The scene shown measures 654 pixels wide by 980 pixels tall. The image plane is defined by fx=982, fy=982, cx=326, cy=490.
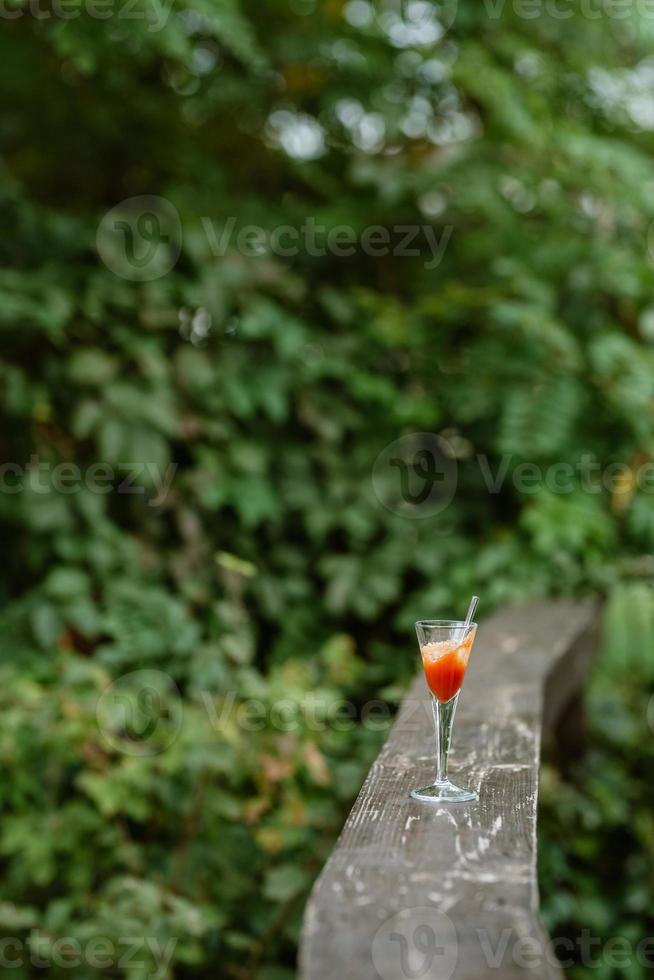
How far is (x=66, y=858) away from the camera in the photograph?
2.69 metres

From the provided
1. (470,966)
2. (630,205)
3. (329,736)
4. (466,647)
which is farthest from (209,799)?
(630,205)

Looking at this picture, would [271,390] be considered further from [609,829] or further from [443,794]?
[443,794]

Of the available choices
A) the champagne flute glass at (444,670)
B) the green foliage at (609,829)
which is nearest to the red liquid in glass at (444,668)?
the champagne flute glass at (444,670)

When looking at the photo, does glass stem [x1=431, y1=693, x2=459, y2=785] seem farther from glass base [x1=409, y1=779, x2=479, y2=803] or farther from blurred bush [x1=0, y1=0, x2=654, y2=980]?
blurred bush [x1=0, y1=0, x2=654, y2=980]

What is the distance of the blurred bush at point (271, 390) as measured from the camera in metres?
2.67

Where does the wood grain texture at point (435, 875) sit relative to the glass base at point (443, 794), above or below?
below

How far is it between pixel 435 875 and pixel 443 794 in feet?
0.90

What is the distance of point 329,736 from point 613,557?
1.50 m

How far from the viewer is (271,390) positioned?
3.67m

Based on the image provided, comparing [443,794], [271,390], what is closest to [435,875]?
[443,794]

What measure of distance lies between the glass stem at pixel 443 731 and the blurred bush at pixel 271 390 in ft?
4.04

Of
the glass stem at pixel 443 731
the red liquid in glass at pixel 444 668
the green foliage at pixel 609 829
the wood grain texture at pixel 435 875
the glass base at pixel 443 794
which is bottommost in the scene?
the green foliage at pixel 609 829

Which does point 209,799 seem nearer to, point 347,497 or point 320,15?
point 347,497

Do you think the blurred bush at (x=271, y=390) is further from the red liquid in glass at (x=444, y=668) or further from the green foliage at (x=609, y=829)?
the red liquid in glass at (x=444, y=668)
